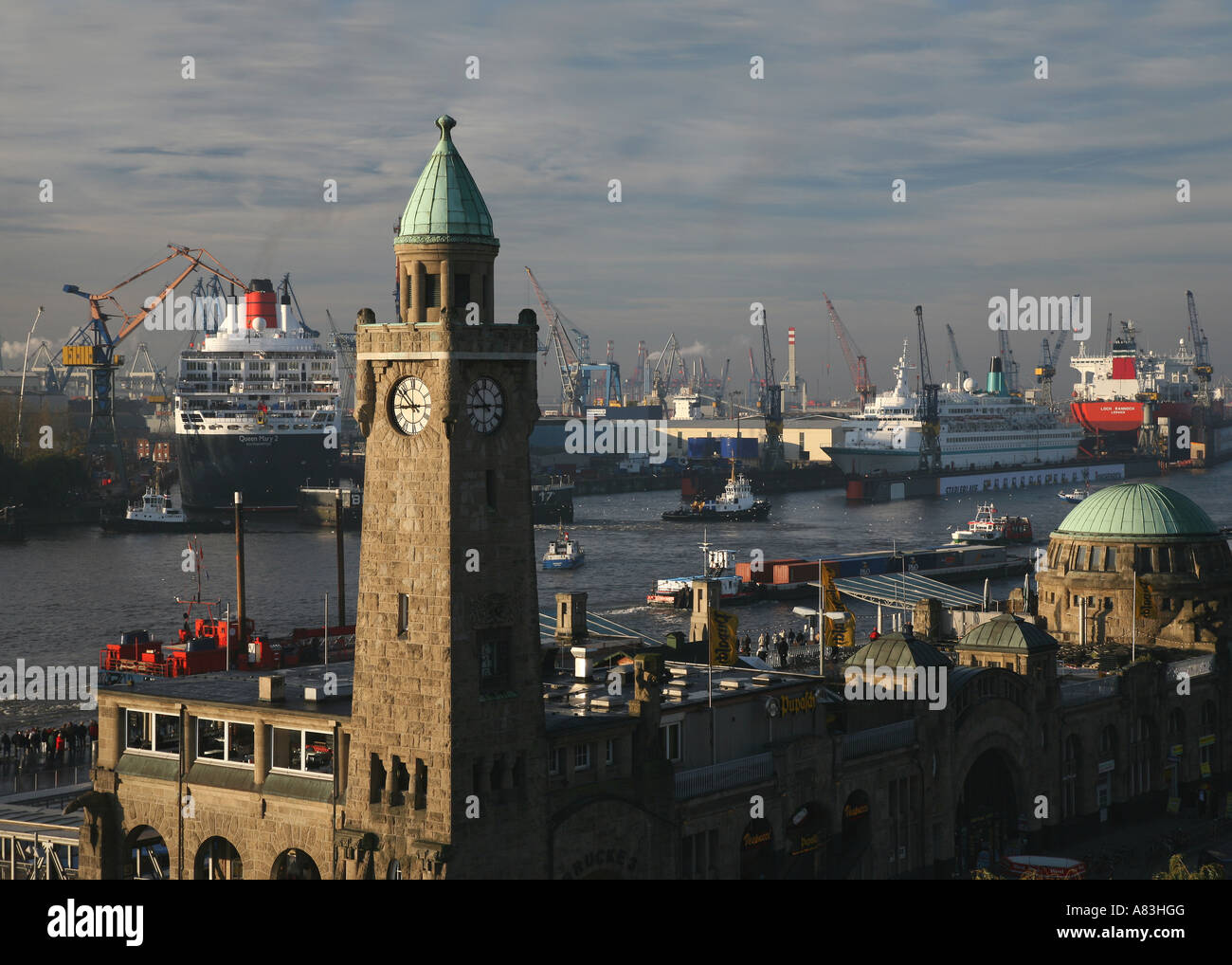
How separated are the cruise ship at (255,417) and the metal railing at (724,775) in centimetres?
14162

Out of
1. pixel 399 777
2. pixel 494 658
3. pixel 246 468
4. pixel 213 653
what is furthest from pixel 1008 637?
pixel 246 468

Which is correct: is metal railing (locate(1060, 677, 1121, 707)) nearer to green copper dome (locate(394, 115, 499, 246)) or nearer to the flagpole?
the flagpole

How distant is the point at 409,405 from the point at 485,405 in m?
1.40

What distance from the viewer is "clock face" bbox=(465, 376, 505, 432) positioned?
30.9 m

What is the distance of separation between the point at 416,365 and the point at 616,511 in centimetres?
16254

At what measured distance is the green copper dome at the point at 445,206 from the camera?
31.0m

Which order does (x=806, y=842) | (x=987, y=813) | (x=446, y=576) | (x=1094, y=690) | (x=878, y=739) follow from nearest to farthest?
(x=446, y=576)
(x=806, y=842)
(x=878, y=739)
(x=987, y=813)
(x=1094, y=690)

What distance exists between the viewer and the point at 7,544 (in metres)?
146

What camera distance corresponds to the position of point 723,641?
50312mm

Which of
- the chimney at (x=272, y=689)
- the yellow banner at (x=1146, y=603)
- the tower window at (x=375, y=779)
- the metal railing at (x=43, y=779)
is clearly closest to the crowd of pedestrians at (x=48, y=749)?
the metal railing at (x=43, y=779)

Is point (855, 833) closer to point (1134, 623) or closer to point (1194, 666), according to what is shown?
point (1194, 666)

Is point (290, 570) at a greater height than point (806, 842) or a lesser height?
greater

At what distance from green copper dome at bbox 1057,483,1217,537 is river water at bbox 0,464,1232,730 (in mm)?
36836
